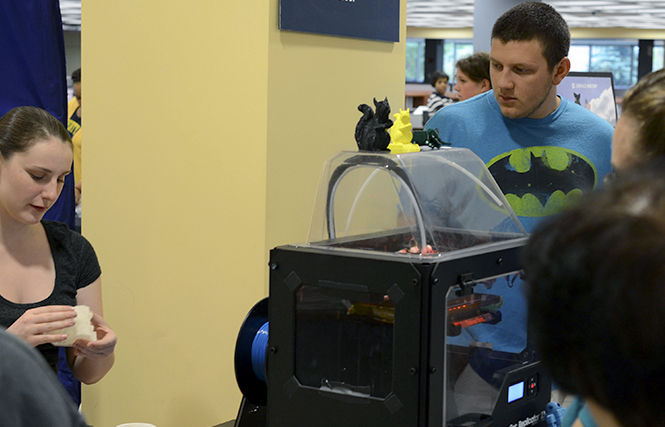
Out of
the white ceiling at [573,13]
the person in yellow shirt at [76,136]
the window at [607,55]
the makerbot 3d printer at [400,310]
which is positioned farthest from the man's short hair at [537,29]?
the window at [607,55]

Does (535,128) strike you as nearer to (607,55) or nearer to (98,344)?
(98,344)

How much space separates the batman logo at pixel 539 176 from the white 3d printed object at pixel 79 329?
1093 millimetres

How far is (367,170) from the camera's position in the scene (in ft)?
5.04

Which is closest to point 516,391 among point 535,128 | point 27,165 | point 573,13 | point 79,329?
point 535,128

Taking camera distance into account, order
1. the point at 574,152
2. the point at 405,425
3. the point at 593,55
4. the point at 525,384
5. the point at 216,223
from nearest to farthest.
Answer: the point at 405,425, the point at 525,384, the point at 574,152, the point at 216,223, the point at 593,55

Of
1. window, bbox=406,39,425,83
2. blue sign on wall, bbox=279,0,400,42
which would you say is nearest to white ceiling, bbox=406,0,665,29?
window, bbox=406,39,425,83

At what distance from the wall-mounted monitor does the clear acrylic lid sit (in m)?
3.45

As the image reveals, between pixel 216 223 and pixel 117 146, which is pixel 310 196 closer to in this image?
pixel 216 223

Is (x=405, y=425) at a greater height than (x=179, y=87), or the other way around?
(x=179, y=87)

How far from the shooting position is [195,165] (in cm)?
259

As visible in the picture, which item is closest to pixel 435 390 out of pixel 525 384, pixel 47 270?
pixel 525 384

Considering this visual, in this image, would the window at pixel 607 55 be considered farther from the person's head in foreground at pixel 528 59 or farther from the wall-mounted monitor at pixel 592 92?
the person's head in foreground at pixel 528 59

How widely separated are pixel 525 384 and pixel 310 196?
1280 millimetres

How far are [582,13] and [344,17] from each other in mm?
15975
